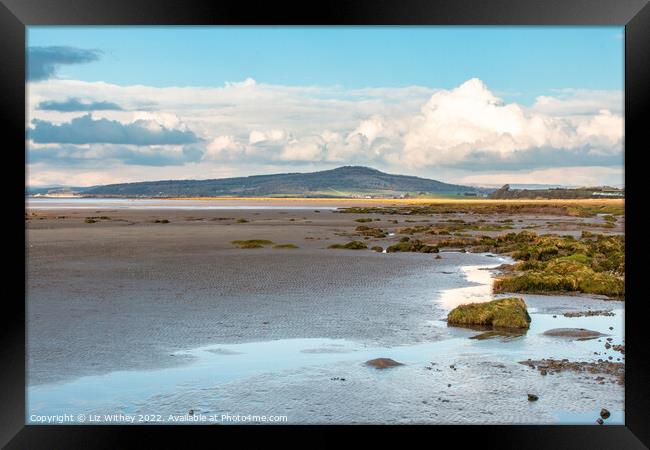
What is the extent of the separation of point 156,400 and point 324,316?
5.81m

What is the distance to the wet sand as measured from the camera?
8430 mm

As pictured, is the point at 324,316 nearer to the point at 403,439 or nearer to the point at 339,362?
the point at 339,362

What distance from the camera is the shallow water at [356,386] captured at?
315 inches

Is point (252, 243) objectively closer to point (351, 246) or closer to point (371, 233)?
point (351, 246)

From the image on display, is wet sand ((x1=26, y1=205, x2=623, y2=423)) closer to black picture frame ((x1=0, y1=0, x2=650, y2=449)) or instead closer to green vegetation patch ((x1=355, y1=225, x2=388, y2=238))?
black picture frame ((x1=0, y1=0, x2=650, y2=449))

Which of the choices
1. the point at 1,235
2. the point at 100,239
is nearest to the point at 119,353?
the point at 1,235

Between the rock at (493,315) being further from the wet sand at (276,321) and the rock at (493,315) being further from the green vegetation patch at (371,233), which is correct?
the green vegetation patch at (371,233)

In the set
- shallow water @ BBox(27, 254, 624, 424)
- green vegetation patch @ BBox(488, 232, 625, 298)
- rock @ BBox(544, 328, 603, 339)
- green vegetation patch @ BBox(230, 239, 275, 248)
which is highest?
green vegetation patch @ BBox(230, 239, 275, 248)

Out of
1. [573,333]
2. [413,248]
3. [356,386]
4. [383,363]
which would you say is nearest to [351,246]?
[413,248]

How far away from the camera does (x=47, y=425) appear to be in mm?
7000

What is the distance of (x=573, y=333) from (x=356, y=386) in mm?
4785

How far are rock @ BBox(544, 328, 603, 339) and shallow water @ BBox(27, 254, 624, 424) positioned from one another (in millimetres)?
235

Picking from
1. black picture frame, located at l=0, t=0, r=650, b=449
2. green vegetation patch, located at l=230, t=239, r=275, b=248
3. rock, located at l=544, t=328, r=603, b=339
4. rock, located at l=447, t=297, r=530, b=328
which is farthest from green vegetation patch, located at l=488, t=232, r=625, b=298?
green vegetation patch, located at l=230, t=239, r=275, b=248

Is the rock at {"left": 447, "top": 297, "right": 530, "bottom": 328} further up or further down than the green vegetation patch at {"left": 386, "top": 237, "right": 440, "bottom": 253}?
further down
